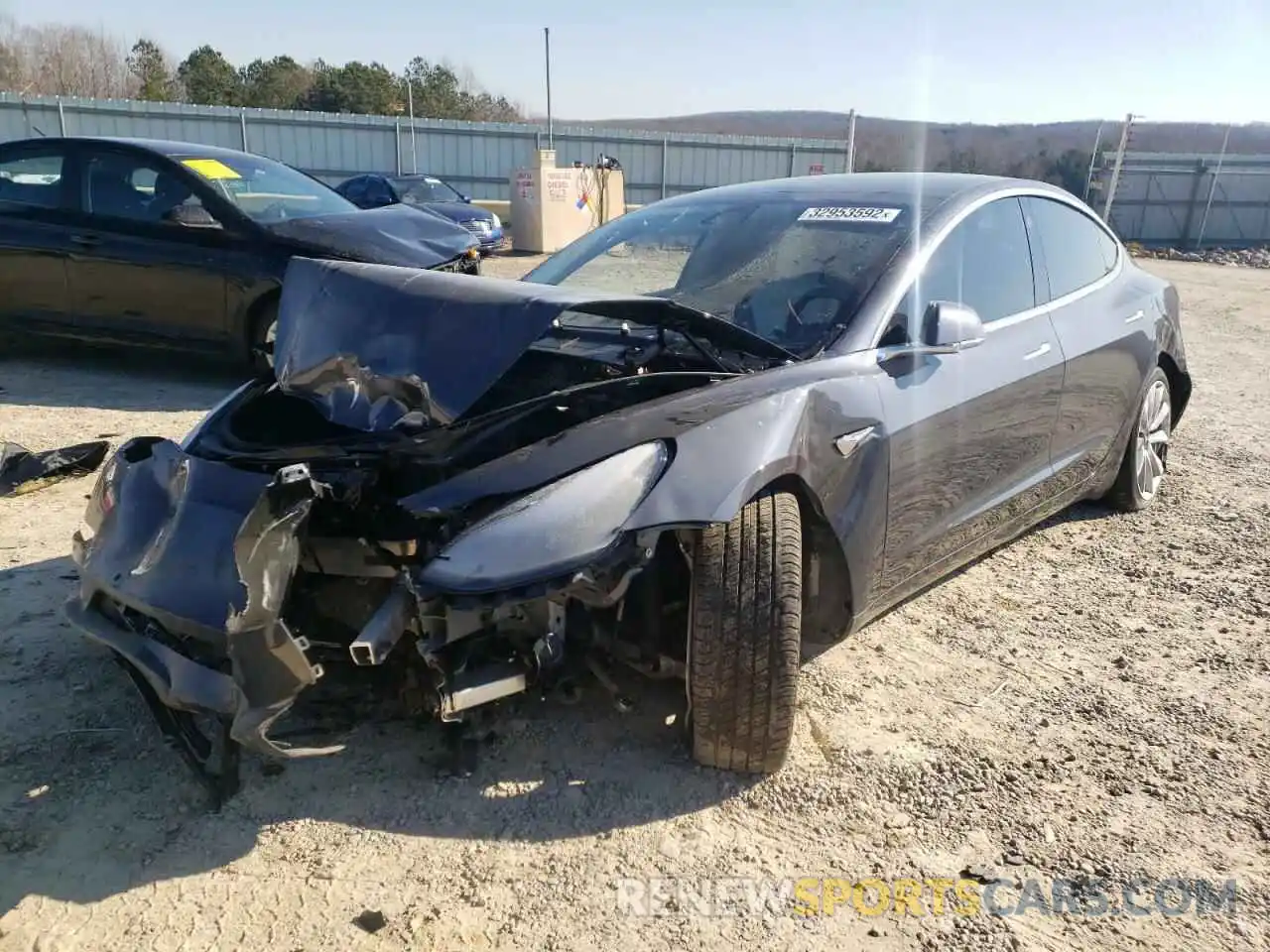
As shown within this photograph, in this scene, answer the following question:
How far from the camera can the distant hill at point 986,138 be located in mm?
37594

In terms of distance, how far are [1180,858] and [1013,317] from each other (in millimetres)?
1950

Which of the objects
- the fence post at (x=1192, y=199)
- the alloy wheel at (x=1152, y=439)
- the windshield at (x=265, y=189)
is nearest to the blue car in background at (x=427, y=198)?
the windshield at (x=265, y=189)

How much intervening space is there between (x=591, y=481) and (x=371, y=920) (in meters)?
1.08

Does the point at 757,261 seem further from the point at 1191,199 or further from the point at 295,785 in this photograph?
the point at 1191,199

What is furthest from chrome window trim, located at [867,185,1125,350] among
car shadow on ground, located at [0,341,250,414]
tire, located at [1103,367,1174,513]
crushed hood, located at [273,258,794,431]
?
car shadow on ground, located at [0,341,250,414]

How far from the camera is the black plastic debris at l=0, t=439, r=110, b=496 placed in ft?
14.7

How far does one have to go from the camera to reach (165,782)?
246 cm

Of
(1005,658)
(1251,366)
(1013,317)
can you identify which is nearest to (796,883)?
A: (1005,658)

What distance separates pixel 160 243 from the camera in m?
6.43

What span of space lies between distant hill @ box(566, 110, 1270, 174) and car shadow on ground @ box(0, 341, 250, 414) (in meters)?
29.0

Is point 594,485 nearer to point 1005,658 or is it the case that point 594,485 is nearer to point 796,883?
point 796,883

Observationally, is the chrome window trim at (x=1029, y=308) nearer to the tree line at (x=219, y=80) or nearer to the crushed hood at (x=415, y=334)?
the crushed hood at (x=415, y=334)

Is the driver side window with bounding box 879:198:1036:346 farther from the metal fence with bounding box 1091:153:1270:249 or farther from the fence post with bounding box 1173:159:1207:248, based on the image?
the fence post with bounding box 1173:159:1207:248

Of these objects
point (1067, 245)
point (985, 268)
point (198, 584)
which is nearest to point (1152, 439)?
point (1067, 245)
